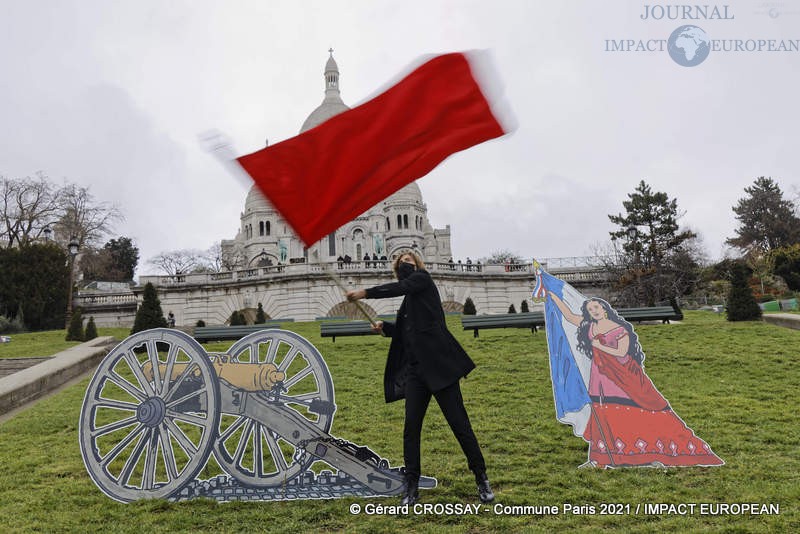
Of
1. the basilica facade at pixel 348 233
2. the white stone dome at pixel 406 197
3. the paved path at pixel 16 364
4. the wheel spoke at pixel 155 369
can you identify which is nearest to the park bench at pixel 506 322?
the paved path at pixel 16 364

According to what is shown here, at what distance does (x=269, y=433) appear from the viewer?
244 inches

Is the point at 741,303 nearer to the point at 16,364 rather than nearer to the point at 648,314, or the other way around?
the point at 648,314

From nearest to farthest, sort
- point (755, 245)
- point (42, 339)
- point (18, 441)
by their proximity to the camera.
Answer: point (18, 441), point (42, 339), point (755, 245)

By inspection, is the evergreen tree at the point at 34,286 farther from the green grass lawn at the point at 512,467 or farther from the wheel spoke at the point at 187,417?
the wheel spoke at the point at 187,417

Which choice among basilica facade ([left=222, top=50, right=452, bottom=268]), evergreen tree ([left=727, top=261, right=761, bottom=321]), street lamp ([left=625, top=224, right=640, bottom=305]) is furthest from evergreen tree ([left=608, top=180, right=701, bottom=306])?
basilica facade ([left=222, top=50, right=452, bottom=268])

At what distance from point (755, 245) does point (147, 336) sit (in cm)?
6257

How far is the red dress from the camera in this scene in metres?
6.13

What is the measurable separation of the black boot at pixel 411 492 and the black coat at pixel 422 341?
0.72 m

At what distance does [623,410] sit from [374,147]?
3.74 m

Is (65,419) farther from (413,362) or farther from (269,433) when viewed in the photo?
(413,362)

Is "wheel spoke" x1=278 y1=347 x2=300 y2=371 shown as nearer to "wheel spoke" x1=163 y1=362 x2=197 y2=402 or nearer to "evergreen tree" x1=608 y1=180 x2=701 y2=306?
"wheel spoke" x1=163 y1=362 x2=197 y2=402

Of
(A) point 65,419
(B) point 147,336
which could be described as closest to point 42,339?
(A) point 65,419

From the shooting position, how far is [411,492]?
201 inches

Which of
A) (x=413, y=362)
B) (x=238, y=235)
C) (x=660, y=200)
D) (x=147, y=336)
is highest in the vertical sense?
(x=238, y=235)
